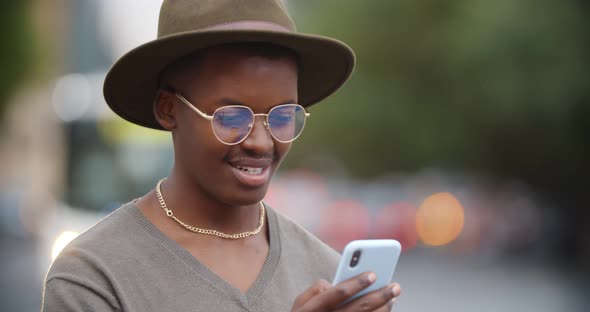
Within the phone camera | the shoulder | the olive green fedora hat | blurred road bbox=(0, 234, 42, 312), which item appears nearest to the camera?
the phone camera

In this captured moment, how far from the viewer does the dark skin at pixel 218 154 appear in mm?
2607

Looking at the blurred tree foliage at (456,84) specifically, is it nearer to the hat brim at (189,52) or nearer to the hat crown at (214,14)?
the hat brim at (189,52)

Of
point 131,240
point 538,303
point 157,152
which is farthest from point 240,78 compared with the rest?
point 538,303

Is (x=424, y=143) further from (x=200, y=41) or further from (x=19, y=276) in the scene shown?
(x=200, y=41)

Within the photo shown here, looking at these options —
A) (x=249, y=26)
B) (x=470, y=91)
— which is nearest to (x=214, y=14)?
(x=249, y=26)

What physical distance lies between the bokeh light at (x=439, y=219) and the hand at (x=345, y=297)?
57.6ft

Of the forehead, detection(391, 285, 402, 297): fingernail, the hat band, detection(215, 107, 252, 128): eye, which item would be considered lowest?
detection(391, 285, 402, 297): fingernail

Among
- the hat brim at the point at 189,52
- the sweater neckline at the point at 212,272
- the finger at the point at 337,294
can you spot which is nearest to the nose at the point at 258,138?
the hat brim at the point at 189,52

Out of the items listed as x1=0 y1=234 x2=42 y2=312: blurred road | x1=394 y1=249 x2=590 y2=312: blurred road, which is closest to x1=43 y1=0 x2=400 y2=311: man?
x1=394 y1=249 x2=590 y2=312: blurred road

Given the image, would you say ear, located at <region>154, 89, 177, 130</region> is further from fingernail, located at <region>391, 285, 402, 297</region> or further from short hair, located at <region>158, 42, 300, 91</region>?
fingernail, located at <region>391, 285, 402, 297</region>

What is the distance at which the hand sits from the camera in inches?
93.1

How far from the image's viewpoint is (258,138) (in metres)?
2.61

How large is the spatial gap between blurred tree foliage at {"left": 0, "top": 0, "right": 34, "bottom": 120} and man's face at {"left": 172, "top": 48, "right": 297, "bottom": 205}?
25.4 meters

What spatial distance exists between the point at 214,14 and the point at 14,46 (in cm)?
2644
